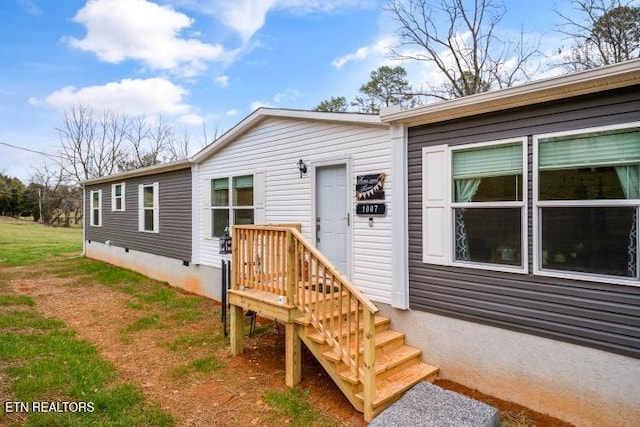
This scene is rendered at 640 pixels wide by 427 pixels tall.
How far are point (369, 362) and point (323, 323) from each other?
0.72 meters

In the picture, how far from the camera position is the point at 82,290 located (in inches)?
353

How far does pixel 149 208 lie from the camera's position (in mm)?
10320

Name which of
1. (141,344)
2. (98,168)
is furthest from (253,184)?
(98,168)

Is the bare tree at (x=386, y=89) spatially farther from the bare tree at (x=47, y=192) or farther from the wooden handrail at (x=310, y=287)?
the bare tree at (x=47, y=192)

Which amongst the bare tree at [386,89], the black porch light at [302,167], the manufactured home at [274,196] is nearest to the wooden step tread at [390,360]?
the manufactured home at [274,196]

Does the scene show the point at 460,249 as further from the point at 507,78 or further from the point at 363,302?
the point at 507,78

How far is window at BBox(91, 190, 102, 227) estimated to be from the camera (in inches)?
531

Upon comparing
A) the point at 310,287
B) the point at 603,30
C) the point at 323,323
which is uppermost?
the point at 603,30

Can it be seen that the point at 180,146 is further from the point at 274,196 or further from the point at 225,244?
the point at 225,244

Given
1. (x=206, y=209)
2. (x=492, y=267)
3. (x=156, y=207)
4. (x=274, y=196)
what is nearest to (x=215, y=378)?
(x=274, y=196)

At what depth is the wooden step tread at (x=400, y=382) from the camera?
11.6ft

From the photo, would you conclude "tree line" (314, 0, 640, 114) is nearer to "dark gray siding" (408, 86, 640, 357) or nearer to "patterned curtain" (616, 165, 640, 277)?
"dark gray siding" (408, 86, 640, 357)

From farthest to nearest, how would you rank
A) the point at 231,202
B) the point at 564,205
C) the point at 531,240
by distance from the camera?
the point at 231,202 < the point at 531,240 < the point at 564,205

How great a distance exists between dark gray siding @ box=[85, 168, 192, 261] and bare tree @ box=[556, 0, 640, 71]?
11869 mm
